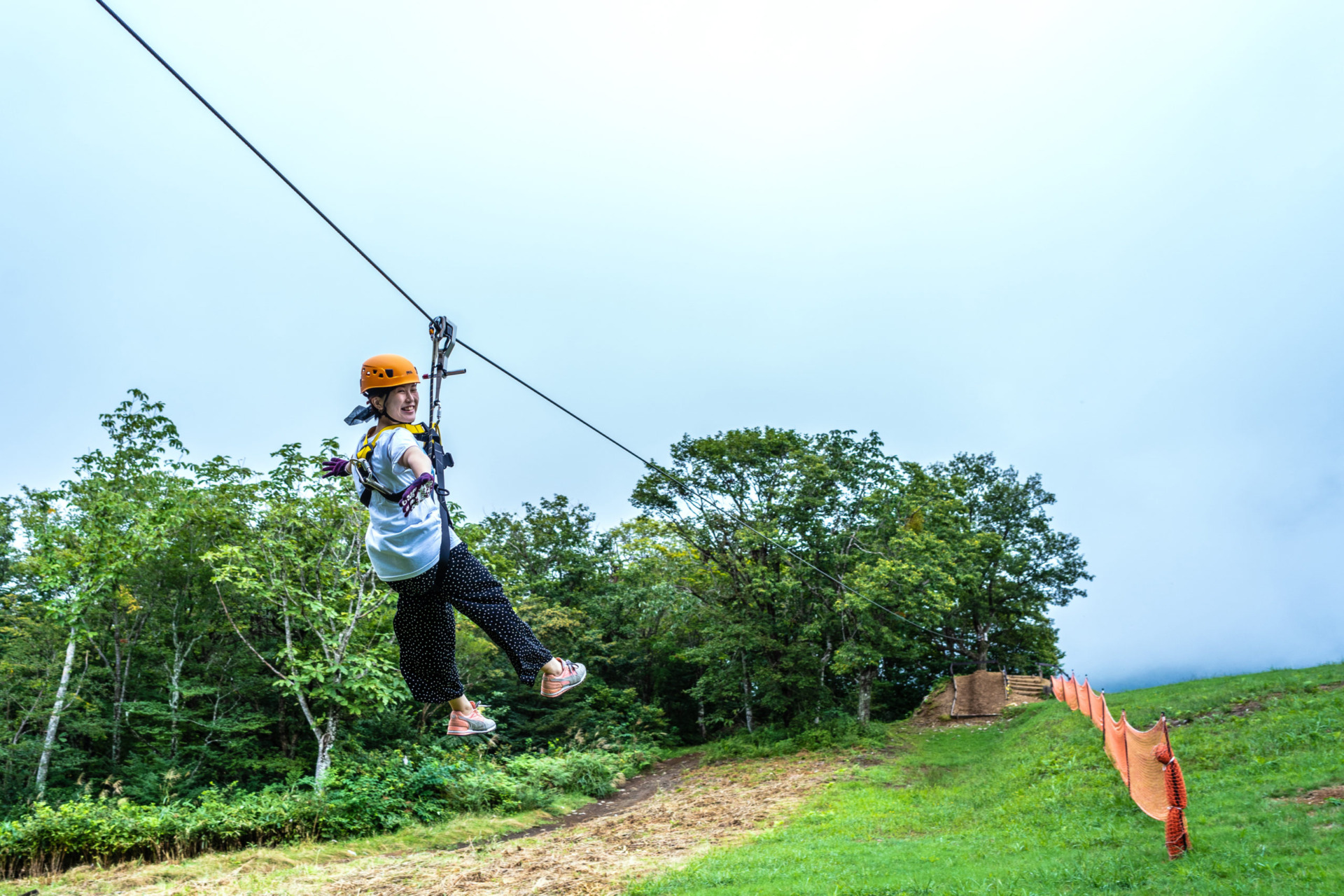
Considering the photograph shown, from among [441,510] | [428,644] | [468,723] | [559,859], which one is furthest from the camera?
[559,859]

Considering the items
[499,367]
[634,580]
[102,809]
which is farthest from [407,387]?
[634,580]

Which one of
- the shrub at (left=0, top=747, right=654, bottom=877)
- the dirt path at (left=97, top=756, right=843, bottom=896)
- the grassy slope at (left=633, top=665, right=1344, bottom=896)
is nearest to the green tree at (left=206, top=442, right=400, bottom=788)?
the shrub at (left=0, top=747, right=654, bottom=877)

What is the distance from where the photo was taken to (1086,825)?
8.12 meters

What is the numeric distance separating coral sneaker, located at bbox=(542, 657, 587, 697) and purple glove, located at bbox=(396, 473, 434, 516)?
0.89 metres

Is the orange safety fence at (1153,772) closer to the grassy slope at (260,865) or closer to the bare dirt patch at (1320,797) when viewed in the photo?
the bare dirt patch at (1320,797)

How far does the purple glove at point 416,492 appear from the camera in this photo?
288 cm

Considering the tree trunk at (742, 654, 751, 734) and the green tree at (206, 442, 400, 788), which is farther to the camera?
the tree trunk at (742, 654, 751, 734)

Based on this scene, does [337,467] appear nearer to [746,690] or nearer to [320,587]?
[320,587]

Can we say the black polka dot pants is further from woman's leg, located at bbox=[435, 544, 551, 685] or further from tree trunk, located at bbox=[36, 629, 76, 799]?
tree trunk, located at bbox=[36, 629, 76, 799]

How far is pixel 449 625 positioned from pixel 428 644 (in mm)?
127

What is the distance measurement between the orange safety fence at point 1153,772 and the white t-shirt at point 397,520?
687 centimetres

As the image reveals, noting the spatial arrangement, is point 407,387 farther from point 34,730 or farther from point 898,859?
point 34,730

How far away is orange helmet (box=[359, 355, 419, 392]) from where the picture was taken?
3.13 meters

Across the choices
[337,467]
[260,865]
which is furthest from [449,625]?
[260,865]
